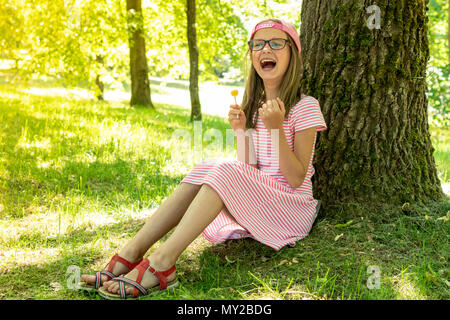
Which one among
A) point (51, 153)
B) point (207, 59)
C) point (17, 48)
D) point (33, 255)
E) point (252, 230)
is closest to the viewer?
point (252, 230)

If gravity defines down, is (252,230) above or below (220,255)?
above

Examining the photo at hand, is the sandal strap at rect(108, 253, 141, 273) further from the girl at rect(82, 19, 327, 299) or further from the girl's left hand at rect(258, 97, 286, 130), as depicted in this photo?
the girl's left hand at rect(258, 97, 286, 130)

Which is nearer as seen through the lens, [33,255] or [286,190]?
[286,190]

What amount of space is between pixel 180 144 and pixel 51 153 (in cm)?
169

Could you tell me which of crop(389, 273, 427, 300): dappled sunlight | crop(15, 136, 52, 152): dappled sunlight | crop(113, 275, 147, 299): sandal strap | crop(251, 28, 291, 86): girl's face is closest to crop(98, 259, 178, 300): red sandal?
crop(113, 275, 147, 299): sandal strap

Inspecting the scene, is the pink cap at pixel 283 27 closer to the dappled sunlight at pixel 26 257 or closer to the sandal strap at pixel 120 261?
the sandal strap at pixel 120 261

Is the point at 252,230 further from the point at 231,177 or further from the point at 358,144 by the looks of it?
the point at 358,144

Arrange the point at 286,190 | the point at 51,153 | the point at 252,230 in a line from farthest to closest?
1. the point at 51,153
2. the point at 286,190
3. the point at 252,230

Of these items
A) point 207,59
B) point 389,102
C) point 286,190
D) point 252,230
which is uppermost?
point 207,59

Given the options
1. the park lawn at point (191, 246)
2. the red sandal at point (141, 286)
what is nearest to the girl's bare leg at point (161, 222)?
the red sandal at point (141, 286)

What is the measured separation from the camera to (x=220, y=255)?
9.33 ft

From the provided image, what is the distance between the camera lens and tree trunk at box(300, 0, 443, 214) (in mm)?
2945

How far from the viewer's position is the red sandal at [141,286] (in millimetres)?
2215

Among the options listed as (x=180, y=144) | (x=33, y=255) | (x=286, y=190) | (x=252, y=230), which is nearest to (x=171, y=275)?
(x=252, y=230)
